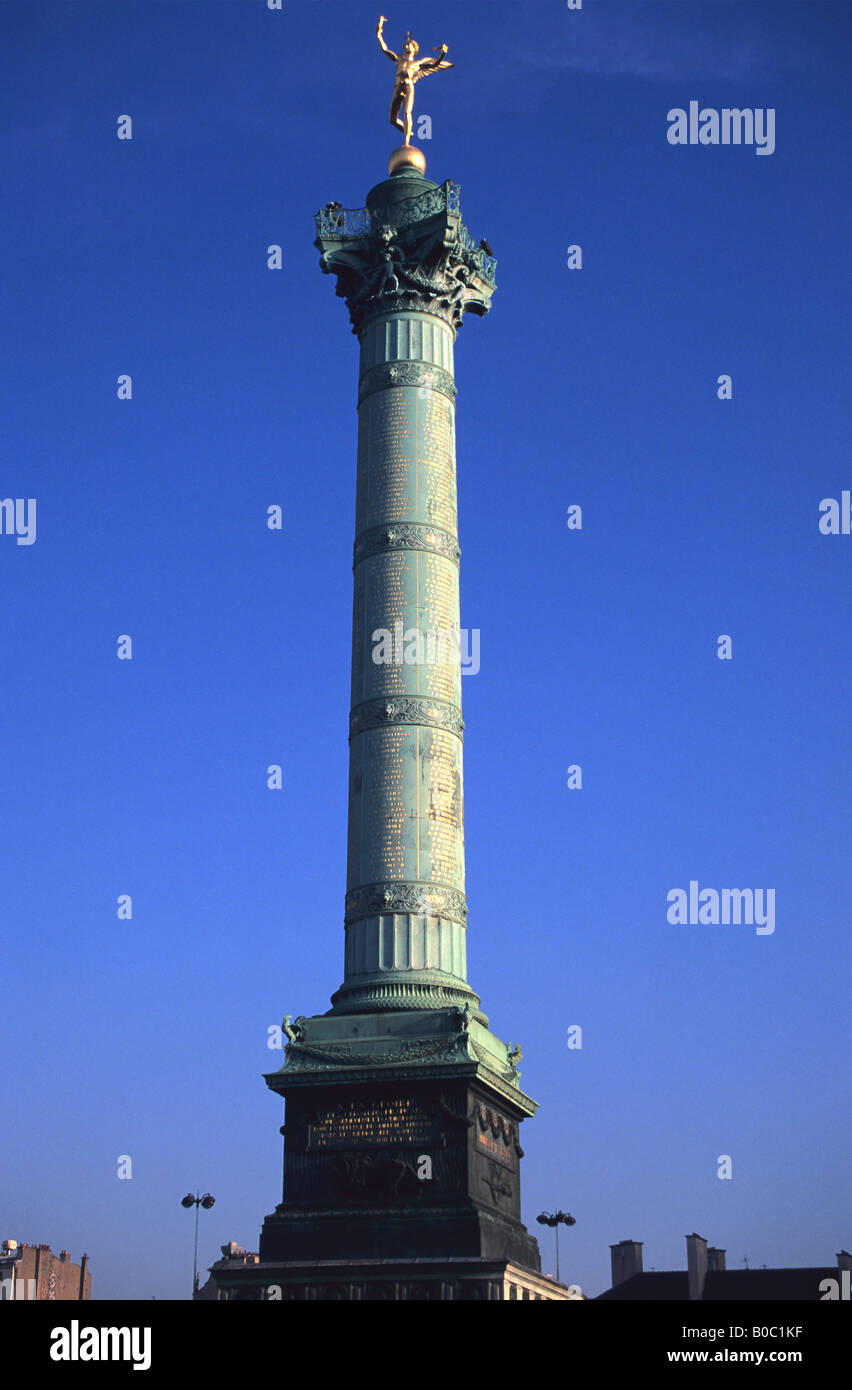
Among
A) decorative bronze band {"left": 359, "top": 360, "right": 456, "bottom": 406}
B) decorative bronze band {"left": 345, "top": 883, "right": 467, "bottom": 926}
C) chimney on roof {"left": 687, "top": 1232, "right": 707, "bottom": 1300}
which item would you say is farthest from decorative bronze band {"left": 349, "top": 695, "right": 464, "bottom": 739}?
chimney on roof {"left": 687, "top": 1232, "right": 707, "bottom": 1300}

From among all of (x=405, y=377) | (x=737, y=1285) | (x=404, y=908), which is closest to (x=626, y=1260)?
(x=737, y=1285)

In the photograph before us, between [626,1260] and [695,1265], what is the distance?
17.4ft

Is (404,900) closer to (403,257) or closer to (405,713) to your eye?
(405,713)

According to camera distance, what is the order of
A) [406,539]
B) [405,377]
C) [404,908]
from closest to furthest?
1. [404,908]
2. [406,539]
3. [405,377]

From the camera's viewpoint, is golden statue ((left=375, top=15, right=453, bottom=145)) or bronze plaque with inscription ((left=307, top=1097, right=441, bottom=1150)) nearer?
bronze plaque with inscription ((left=307, top=1097, right=441, bottom=1150))

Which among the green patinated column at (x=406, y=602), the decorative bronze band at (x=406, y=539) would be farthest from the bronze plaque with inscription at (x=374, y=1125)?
the decorative bronze band at (x=406, y=539)

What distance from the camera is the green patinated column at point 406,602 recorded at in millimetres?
30797

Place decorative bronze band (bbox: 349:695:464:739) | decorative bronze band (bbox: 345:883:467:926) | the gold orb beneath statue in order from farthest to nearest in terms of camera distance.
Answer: the gold orb beneath statue → decorative bronze band (bbox: 349:695:464:739) → decorative bronze band (bbox: 345:883:467:926)

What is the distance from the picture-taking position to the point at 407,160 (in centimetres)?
3834

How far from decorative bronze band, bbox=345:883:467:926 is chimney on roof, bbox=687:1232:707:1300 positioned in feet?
71.9

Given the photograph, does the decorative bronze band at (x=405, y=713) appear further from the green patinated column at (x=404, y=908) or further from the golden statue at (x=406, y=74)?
the golden statue at (x=406, y=74)

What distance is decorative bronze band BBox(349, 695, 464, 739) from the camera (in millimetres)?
32188

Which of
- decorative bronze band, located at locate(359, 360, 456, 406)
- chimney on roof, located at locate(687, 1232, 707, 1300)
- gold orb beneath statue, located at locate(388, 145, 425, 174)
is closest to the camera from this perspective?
decorative bronze band, located at locate(359, 360, 456, 406)

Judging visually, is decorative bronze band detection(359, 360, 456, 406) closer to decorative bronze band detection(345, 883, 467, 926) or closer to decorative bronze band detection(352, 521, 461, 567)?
→ decorative bronze band detection(352, 521, 461, 567)
